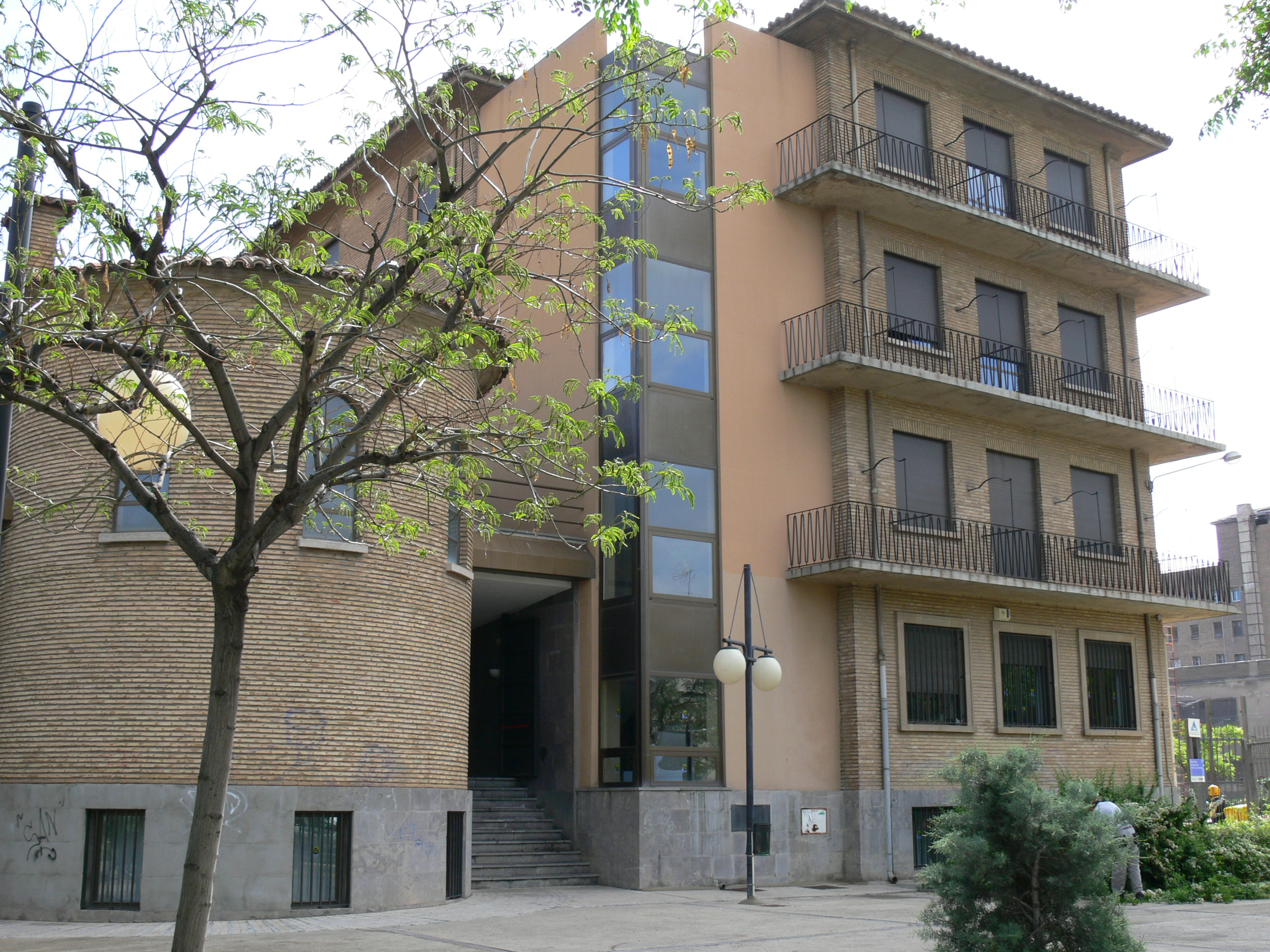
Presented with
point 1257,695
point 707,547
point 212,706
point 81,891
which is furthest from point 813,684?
point 1257,695

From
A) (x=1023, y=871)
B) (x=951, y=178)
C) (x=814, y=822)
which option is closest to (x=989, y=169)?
(x=951, y=178)

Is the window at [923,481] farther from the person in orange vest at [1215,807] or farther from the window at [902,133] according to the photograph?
the person in orange vest at [1215,807]

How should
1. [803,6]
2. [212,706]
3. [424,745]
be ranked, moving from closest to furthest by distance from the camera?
[212,706], [424,745], [803,6]

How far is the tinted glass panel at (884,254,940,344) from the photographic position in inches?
Result: 910

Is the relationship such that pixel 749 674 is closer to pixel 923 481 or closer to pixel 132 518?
pixel 923 481

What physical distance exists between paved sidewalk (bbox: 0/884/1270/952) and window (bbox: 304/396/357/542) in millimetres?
4307

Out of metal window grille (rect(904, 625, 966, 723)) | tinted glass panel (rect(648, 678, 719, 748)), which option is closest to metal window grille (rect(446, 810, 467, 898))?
tinted glass panel (rect(648, 678, 719, 748))

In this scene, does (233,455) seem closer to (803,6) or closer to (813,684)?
(813,684)

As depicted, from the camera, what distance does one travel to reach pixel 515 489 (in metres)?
21.8

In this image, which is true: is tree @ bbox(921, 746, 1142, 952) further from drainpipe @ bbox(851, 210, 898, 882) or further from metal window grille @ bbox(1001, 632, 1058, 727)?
metal window grille @ bbox(1001, 632, 1058, 727)

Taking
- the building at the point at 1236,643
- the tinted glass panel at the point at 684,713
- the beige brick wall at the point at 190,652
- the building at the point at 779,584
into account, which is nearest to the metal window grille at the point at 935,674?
the building at the point at 779,584

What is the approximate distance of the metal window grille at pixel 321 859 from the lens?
15.2 metres

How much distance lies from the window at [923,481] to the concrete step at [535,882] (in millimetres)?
8445

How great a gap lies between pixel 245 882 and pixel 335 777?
1588 mm
